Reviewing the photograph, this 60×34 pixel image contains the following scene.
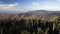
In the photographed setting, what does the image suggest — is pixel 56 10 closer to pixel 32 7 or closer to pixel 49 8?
pixel 49 8

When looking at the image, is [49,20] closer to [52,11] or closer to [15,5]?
[52,11]

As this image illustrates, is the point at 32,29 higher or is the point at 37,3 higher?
the point at 37,3

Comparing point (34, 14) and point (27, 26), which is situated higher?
point (34, 14)

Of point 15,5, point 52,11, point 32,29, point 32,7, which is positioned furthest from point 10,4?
point 52,11

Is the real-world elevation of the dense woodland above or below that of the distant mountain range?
below

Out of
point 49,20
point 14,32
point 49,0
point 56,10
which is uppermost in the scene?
point 49,0

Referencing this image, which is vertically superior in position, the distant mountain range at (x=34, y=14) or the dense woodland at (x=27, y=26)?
the distant mountain range at (x=34, y=14)
